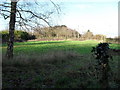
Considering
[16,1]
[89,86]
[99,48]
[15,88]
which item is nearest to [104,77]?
[89,86]

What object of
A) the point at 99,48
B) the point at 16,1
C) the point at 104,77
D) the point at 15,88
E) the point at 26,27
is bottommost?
the point at 15,88

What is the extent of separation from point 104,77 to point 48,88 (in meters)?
1.86

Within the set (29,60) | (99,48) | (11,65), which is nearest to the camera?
(99,48)

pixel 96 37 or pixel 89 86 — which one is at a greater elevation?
pixel 96 37

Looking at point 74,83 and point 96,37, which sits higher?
point 96,37

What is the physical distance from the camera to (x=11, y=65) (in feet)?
22.6

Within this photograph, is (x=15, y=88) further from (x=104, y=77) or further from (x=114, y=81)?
(x=114, y=81)

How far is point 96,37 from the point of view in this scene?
2501 inches

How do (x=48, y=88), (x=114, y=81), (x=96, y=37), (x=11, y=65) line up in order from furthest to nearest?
1. (x=96, y=37)
2. (x=11, y=65)
3. (x=114, y=81)
4. (x=48, y=88)

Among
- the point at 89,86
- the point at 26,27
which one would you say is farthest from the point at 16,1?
the point at 89,86

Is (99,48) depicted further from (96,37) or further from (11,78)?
(96,37)

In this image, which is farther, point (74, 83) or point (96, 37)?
point (96, 37)

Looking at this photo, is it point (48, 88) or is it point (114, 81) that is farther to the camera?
point (114, 81)

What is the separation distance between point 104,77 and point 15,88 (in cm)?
283
